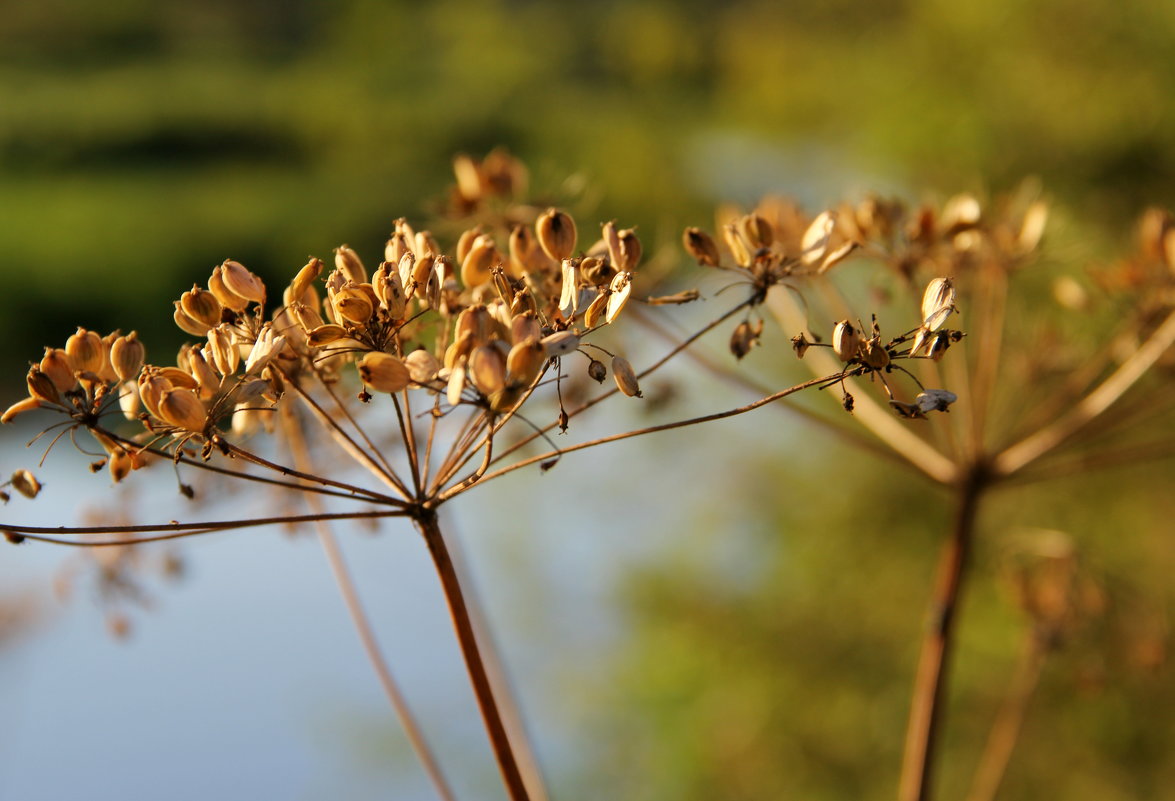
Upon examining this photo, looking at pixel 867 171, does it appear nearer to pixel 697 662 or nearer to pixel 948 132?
pixel 948 132

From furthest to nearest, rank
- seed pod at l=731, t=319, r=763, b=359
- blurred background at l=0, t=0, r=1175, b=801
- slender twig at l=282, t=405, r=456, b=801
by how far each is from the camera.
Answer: blurred background at l=0, t=0, r=1175, b=801, slender twig at l=282, t=405, r=456, b=801, seed pod at l=731, t=319, r=763, b=359

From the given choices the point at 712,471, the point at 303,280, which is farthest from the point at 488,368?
the point at 712,471

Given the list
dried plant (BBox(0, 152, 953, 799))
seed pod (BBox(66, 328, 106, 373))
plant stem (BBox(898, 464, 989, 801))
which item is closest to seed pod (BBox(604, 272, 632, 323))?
dried plant (BBox(0, 152, 953, 799))

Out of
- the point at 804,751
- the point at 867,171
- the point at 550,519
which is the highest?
the point at 867,171

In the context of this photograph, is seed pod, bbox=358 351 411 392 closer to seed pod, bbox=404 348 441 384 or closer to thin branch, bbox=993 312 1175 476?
seed pod, bbox=404 348 441 384

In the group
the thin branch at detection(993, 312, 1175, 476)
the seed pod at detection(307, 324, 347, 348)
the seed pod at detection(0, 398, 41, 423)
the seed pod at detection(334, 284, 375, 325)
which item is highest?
the seed pod at detection(0, 398, 41, 423)

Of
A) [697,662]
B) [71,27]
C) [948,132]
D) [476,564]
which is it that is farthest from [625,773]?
[71,27]

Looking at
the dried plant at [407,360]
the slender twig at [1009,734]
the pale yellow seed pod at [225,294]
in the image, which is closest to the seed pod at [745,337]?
the dried plant at [407,360]
